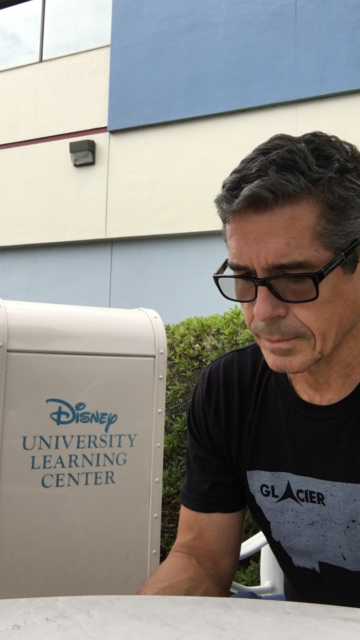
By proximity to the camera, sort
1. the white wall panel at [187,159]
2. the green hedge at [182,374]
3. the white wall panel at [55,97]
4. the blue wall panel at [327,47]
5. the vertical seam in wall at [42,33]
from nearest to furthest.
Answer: the green hedge at [182,374]
the blue wall panel at [327,47]
the white wall panel at [187,159]
the white wall panel at [55,97]
the vertical seam in wall at [42,33]

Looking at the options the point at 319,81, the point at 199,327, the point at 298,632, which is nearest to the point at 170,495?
the point at 199,327

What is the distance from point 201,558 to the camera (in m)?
1.64

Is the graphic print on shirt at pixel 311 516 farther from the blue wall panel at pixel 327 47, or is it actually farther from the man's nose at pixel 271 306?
the blue wall panel at pixel 327 47

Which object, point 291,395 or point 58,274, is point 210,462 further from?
point 58,274

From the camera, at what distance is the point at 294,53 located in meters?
6.39

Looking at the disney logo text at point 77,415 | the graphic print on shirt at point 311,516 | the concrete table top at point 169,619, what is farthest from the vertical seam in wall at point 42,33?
the concrete table top at point 169,619

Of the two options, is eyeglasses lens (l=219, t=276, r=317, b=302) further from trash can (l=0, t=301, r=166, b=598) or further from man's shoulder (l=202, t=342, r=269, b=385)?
trash can (l=0, t=301, r=166, b=598)

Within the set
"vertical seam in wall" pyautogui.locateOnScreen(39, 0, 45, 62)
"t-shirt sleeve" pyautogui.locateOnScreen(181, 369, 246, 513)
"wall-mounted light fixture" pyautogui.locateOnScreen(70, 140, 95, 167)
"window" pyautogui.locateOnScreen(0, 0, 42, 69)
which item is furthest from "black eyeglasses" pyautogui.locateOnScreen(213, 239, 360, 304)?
"window" pyautogui.locateOnScreen(0, 0, 42, 69)

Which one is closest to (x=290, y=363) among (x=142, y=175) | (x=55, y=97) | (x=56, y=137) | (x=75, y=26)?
(x=142, y=175)

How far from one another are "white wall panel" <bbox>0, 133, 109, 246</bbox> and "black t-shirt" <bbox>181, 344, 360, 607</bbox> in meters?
6.02

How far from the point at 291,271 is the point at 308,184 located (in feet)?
0.72

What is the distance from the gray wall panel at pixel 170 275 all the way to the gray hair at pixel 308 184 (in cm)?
506

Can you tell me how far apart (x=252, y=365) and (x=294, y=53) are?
5504 millimetres

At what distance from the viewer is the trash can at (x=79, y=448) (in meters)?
2.69
